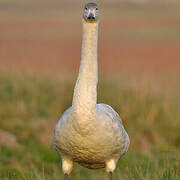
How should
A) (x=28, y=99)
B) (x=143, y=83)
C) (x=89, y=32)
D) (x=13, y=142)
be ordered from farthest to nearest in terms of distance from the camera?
(x=143, y=83), (x=28, y=99), (x=13, y=142), (x=89, y=32)

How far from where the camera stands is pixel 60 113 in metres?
10.6

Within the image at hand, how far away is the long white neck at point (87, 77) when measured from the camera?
494cm

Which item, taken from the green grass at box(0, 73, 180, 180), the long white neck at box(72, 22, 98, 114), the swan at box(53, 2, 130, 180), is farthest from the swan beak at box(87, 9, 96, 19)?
the green grass at box(0, 73, 180, 180)

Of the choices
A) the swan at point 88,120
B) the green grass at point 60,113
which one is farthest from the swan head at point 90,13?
the green grass at point 60,113

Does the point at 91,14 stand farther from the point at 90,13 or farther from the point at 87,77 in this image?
the point at 87,77

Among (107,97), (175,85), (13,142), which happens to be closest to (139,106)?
(107,97)

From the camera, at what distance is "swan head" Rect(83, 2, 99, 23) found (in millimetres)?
4883

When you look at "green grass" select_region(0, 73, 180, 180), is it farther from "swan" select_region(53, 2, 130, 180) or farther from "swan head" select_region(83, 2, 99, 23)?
"swan head" select_region(83, 2, 99, 23)

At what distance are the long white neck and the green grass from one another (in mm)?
3043

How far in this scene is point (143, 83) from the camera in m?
12.2

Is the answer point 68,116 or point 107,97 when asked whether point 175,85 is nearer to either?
point 107,97

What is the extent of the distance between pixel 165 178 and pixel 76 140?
1.18 metres

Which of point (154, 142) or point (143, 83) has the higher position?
point (143, 83)

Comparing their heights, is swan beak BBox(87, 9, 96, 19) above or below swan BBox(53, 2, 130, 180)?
above
